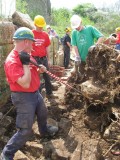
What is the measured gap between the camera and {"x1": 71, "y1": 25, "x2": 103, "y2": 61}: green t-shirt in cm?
550

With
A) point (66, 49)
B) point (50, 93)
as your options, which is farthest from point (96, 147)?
point (66, 49)

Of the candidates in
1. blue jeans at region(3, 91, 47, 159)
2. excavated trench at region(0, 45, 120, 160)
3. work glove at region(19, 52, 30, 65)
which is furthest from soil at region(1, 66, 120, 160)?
work glove at region(19, 52, 30, 65)

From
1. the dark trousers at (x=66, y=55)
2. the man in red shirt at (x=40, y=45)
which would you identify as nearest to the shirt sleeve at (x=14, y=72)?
the man in red shirt at (x=40, y=45)

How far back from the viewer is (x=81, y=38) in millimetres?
5574

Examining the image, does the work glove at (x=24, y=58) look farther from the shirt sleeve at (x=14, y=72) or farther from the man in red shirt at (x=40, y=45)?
the man in red shirt at (x=40, y=45)

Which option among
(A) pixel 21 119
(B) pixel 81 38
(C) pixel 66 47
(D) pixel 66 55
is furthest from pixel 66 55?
(A) pixel 21 119

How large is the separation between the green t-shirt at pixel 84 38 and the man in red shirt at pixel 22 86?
5.84 feet

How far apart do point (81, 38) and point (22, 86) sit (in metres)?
2.39

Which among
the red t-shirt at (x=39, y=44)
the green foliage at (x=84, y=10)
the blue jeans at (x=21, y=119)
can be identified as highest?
the green foliage at (x=84, y=10)

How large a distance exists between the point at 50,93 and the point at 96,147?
2244 millimetres

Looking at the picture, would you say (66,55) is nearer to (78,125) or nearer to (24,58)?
(78,125)

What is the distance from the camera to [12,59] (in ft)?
11.8

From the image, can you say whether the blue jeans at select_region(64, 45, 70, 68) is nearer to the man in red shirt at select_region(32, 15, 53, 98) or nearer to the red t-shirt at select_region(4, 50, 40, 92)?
the man in red shirt at select_region(32, 15, 53, 98)

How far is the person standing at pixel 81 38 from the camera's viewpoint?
5.49 metres
